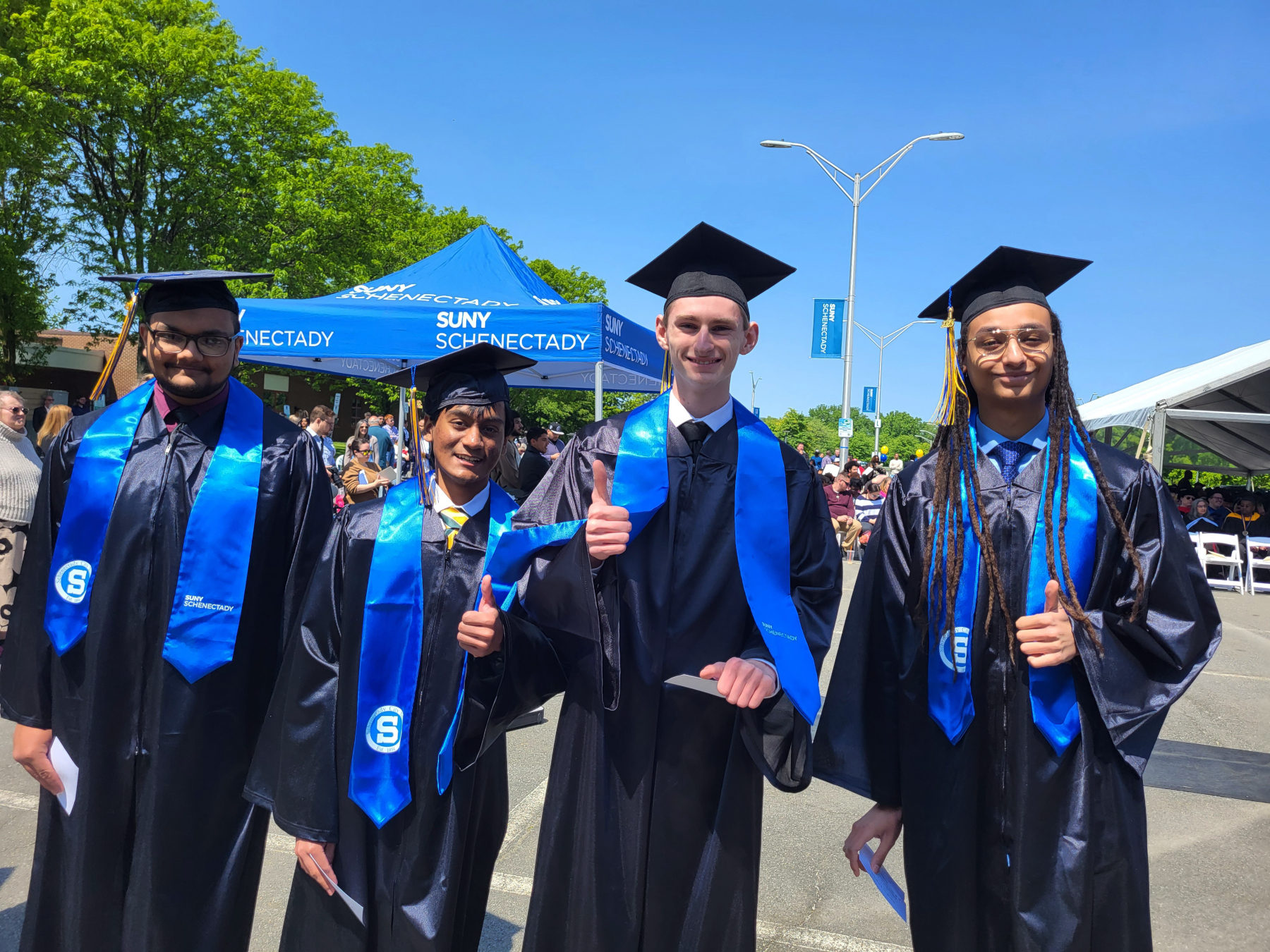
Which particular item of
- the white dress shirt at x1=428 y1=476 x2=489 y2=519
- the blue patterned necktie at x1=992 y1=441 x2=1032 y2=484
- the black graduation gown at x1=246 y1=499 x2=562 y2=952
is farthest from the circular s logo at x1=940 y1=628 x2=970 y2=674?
the white dress shirt at x1=428 y1=476 x2=489 y2=519

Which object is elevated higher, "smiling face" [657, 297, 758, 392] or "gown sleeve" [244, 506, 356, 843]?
"smiling face" [657, 297, 758, 392]

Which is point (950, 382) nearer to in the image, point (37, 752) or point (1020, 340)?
point (1020, 340)

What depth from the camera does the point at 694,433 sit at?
2045mm

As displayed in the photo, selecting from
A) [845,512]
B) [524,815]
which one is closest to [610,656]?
[524,815]

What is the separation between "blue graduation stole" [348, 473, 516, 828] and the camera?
6.42ft

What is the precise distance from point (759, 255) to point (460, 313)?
552 cm

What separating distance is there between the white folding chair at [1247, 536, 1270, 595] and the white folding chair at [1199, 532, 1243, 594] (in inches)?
5.4

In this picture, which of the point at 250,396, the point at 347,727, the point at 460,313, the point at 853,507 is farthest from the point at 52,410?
the point at 853,507

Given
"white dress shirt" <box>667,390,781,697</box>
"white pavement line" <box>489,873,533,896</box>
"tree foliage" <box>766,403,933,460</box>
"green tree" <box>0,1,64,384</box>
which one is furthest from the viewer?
"tree foliage" <box>766,403,933,460</box>

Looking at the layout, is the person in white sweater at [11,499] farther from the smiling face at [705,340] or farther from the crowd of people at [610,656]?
the smiling face at [705,340]

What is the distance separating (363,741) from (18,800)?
8.91 ft

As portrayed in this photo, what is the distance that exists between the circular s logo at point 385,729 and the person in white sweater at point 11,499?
4.52 meters

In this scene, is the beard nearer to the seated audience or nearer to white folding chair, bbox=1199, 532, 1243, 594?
the seated audience

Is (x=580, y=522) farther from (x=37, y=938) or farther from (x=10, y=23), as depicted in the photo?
(x=10, y=23)
